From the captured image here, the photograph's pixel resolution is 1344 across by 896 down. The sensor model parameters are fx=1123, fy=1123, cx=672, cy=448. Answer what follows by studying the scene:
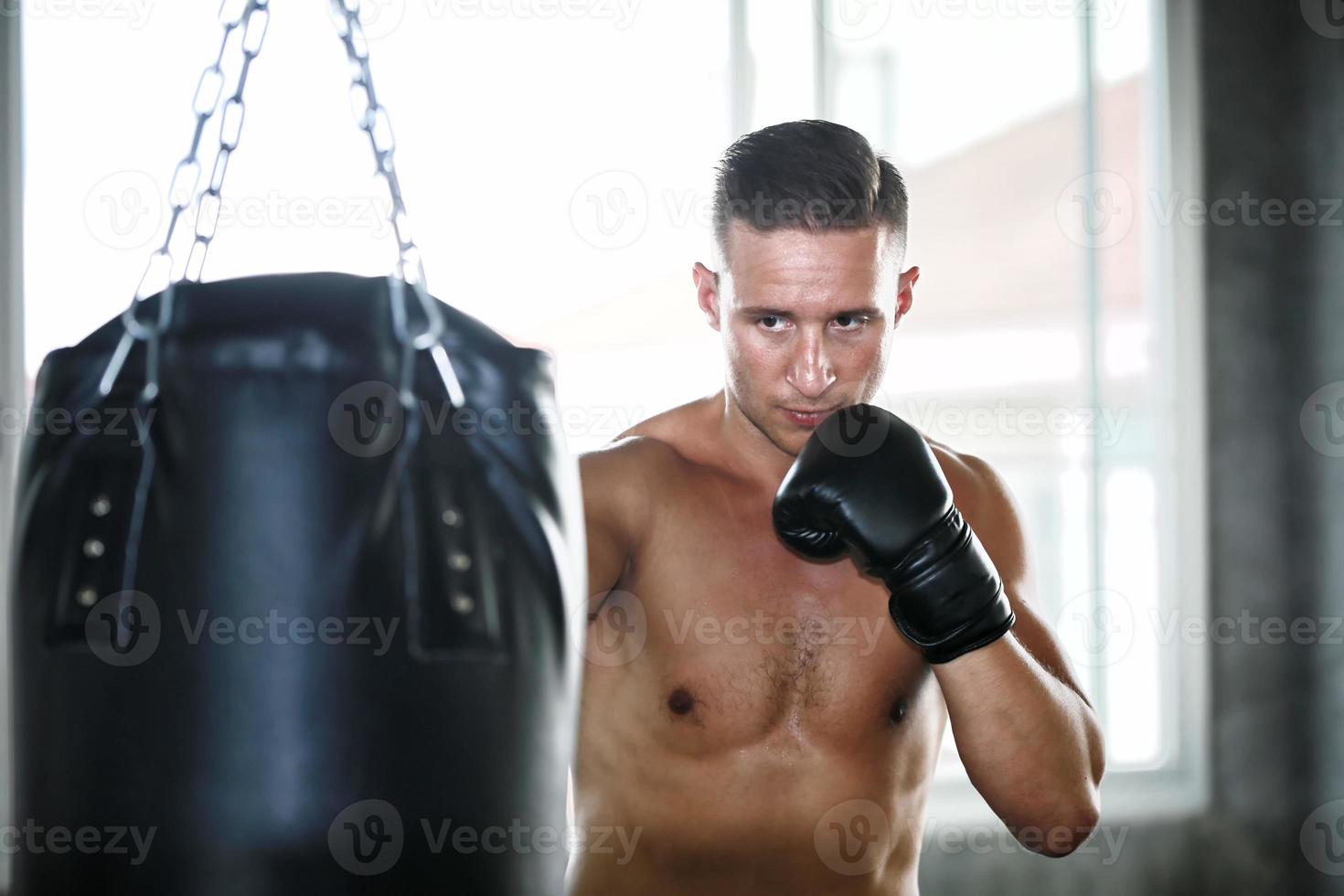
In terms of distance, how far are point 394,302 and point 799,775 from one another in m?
0.96

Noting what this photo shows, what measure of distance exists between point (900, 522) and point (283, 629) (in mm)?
748

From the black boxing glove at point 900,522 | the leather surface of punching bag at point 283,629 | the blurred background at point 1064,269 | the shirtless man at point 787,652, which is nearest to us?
the leather surface of punching bag at point 283,629

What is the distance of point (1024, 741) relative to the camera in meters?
1.35

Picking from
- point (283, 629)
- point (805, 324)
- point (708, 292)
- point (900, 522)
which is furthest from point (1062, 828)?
point (283, 629)

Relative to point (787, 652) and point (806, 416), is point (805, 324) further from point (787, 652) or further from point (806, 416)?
point (787, 652)

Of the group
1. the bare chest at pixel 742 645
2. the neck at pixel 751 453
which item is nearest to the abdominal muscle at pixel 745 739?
the bare chest at pixel 742 645

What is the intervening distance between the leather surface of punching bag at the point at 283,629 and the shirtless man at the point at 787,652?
0.65 meters

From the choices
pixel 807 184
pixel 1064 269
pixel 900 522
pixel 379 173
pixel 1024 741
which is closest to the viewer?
pixel 379 173

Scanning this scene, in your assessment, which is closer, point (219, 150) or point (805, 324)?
point (219, 150)

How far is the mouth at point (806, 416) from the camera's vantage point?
143 cm

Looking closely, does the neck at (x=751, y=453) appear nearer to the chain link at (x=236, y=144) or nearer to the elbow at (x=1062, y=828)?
the elbow at (x=1062, y=828)

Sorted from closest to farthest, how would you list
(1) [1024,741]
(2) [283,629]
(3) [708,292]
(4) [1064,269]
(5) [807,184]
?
1. (2) [283,629]
2. (1) [1024,741]
3. (5) [807,184]
4. (3) [708,292]
5. (4) [1064,269]

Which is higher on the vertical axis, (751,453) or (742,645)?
(751,453)

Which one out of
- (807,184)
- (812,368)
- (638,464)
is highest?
(807,184)
